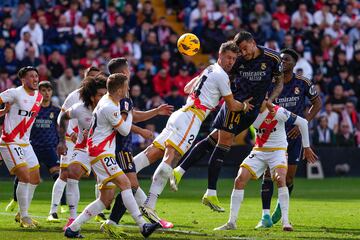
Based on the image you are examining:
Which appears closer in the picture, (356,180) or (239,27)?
(356,180)

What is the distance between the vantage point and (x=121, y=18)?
96.5 feet

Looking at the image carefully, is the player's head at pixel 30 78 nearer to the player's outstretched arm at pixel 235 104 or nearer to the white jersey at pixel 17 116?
the white jersey at pixel 17 116

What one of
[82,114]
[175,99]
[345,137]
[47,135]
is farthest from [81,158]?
[345,137]

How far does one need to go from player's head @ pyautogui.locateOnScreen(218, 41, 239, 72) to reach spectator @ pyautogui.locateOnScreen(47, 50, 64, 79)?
44.1 ft

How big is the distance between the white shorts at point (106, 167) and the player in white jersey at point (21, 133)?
7.32ft

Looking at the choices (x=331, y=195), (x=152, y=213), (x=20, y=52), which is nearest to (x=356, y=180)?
(x=331, y=195)

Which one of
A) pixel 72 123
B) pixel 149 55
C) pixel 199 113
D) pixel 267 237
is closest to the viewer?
pixel 267 237

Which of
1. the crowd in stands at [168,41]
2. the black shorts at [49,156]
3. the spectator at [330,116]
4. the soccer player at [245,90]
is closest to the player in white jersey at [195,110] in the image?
the soccer player at [245,90]

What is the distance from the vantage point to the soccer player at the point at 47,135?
57.2 ft

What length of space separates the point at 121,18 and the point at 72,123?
14151mm

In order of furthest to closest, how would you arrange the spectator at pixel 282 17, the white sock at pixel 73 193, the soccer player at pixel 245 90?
the spectator at pixel 282 17
the soccer player at pixel 245 90
the white sock at pixel 73 193

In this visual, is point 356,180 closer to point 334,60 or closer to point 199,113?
point 334,60

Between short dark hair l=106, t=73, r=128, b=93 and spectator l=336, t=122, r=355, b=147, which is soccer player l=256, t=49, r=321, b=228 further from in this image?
spectator l=336, t=122, r=355, b=147

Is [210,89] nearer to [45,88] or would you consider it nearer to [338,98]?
[45,88]
